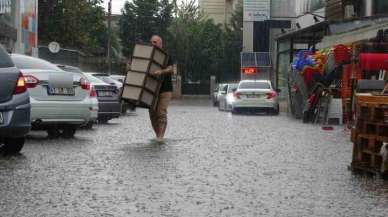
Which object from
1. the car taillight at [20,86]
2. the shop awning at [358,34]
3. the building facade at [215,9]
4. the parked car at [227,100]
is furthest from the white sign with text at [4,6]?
the building facade at [215,9]

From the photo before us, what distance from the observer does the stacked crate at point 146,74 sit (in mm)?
15227

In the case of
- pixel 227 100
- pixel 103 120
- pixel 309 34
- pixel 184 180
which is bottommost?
pixel 227 100

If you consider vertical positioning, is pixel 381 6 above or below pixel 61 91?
above

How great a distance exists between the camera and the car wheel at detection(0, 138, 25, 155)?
11.8m

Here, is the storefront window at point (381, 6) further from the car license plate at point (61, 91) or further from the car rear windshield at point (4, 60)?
the car rear windshield at point (4, 60)

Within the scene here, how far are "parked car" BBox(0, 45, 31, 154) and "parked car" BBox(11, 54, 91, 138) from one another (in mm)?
2716

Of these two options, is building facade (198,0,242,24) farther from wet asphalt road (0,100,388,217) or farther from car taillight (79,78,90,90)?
wet asphalt road (0,100,388,217)

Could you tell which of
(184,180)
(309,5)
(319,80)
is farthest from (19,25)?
(184,180)

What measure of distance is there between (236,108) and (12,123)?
71.3ft

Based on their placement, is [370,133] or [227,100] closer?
[370,133]

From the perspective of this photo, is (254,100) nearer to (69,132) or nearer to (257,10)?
(69,132)

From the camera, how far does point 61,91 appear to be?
1462 cm

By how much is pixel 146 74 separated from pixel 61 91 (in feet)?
5.37

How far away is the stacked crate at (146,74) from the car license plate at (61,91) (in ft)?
4.02
